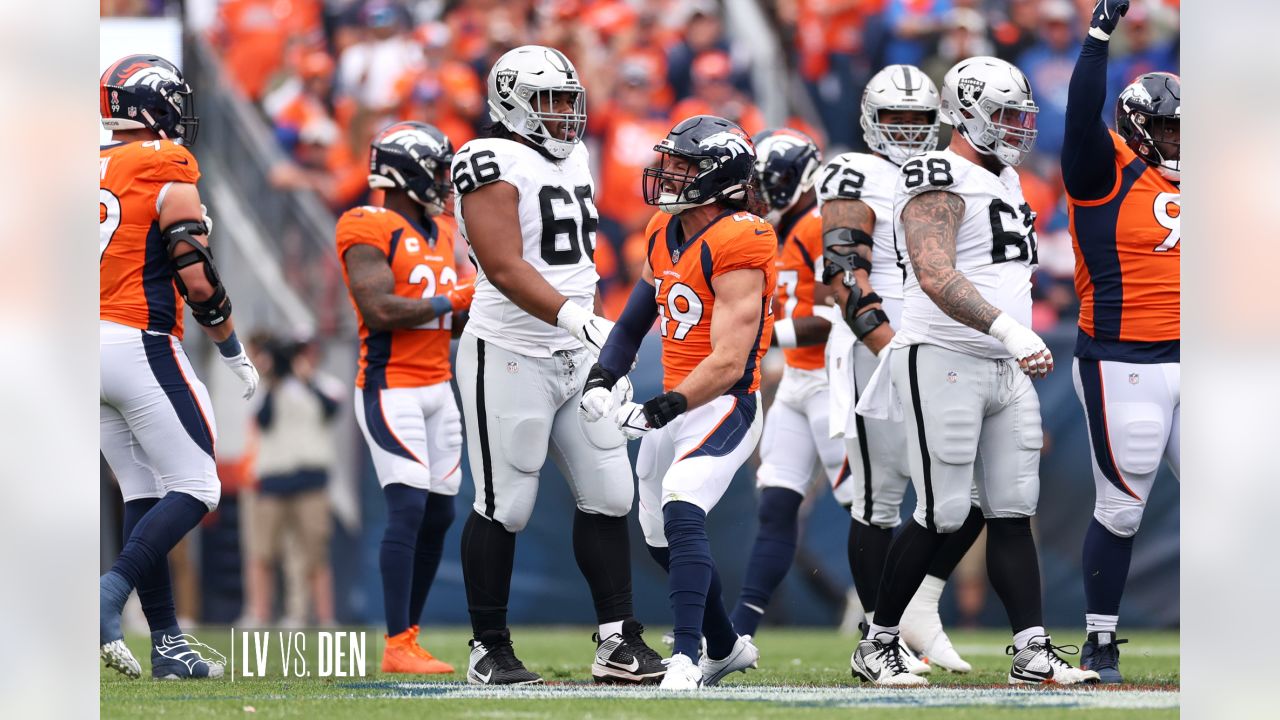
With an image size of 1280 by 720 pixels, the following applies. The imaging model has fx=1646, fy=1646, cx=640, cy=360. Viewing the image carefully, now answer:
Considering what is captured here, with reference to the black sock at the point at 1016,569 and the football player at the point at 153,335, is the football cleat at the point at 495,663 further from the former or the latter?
the black sock at the point at 1016,569

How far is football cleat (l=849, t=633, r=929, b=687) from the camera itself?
19.2 ft

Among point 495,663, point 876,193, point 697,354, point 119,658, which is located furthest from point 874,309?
point 119,658

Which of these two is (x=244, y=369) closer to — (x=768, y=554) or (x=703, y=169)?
(x=703, y=169)

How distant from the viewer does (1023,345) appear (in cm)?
538

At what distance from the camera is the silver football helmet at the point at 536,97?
606 cm

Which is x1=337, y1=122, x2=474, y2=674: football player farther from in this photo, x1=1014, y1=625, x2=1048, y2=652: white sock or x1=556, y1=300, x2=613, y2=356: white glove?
x1=1014, y1=625, x2=1048, y2=652: white sock

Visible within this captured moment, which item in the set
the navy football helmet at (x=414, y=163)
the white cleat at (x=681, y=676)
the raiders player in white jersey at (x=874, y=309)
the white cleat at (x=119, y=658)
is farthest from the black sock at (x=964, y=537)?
the white cleat at (x=119, y=658)

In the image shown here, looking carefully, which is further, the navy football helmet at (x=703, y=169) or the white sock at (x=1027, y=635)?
the white sock at (x=1027, y=635)

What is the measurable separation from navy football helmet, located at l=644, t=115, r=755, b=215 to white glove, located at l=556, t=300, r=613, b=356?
462 mm

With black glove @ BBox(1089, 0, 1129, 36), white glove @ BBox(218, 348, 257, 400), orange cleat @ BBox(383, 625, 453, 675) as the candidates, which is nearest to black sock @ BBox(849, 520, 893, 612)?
orange cleat @ BBox(383, 625, 453, 675)

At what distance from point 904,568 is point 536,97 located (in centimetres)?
217

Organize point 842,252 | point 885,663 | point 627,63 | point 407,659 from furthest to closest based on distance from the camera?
point 627,63 → point 407,659 → point 842,252 → point 885,663

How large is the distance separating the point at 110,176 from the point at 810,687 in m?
3.19

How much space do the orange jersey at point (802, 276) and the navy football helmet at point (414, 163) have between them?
1578 mm
